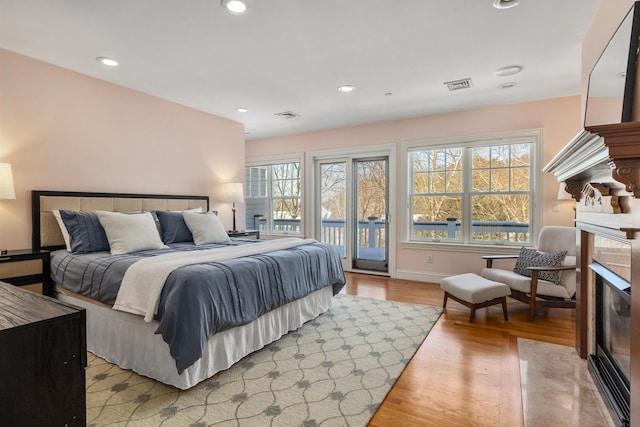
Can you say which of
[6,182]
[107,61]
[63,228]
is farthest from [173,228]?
[107,61]

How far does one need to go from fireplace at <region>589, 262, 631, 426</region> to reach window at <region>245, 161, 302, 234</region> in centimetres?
456

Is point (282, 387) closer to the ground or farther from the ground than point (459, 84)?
closer to the ground

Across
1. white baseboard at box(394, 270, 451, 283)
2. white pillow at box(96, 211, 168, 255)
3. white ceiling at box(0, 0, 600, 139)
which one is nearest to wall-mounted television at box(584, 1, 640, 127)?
white ceiling at box(0, 0, 600, 139)

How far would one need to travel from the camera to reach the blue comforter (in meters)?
1.95

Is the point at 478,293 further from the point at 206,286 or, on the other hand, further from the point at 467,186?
the point at 206,286

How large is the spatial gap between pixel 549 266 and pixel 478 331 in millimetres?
1116

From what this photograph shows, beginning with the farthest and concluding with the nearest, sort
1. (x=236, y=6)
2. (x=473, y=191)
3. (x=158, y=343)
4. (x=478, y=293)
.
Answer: (x=473, y=191) → (x=478, y=293) → (x=236, y=6) → (x=158, y=343)

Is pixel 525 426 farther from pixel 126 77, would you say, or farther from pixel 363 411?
pixel 126 77

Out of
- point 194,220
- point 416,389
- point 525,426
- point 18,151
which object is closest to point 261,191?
point 194,220

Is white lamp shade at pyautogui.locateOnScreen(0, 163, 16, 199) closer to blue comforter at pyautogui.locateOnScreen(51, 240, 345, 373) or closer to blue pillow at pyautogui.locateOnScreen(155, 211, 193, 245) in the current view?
blue comforter at pyautogui.locateOnScreen(51, 240, 345, 373)

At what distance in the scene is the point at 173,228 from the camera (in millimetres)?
3709

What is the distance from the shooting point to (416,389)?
83.3 inches

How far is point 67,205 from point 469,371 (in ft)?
12.9

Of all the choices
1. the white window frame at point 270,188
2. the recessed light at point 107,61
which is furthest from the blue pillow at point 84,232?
the white window frame at point 270,188
